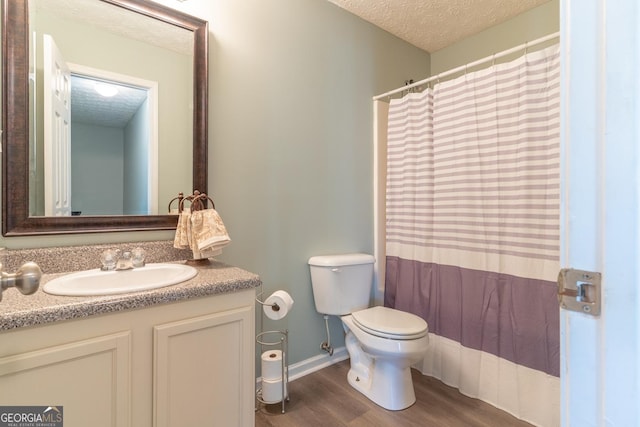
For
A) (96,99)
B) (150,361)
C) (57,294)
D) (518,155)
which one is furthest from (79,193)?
(518,155)

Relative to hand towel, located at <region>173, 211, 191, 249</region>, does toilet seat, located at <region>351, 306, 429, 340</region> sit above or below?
below

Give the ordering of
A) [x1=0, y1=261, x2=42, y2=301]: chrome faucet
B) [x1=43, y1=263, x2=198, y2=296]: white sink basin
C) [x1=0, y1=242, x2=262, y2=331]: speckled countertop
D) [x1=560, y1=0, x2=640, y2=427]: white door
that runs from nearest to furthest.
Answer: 1. [x1=560, y1=0, x2=640, y2=427]: white door
2. [x1=0, y1=261, x2=42, y2=301]: chrome faucet
3. [x1=0, y1=242, x2=262, y2=331]: speckled countertop
4. [x1=43, y1=263, x2=198, y2=296]: white sink basin

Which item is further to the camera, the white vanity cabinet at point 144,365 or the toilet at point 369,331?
the toilet at point 369,331

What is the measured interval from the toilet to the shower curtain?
0.32 metres

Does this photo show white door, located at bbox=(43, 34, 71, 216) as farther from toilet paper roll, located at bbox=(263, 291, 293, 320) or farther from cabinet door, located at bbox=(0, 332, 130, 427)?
toilet paper roll, located at bbox=(263, 291, 293, 320)

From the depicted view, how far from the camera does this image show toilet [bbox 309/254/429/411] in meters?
1.58

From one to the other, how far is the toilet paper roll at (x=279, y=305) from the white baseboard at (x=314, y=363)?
48 cm

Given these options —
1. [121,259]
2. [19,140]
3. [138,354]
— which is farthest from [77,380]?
[19,140]

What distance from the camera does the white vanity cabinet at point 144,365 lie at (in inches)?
32.8

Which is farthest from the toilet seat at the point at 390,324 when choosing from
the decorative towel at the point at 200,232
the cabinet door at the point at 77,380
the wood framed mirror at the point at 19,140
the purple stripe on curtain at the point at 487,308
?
the wood framed mirror at the point at 19,140

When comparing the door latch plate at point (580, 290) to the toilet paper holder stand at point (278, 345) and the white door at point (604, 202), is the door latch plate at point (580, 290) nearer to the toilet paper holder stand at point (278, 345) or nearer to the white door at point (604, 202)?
the white door at point (604, 202)

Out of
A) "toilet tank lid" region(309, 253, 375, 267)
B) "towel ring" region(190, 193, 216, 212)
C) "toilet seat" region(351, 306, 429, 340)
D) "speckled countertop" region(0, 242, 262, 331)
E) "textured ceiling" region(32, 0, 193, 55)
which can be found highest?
"textured ceiling" region(32, 0, 193, 55)

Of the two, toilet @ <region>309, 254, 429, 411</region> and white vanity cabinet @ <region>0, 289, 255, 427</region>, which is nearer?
white vanity cabinet @ <region>0, 289, 255, 427</region>

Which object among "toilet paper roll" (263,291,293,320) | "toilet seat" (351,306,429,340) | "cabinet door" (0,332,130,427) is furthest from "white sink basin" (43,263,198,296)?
"toilet seat" (351,306,429,340)
